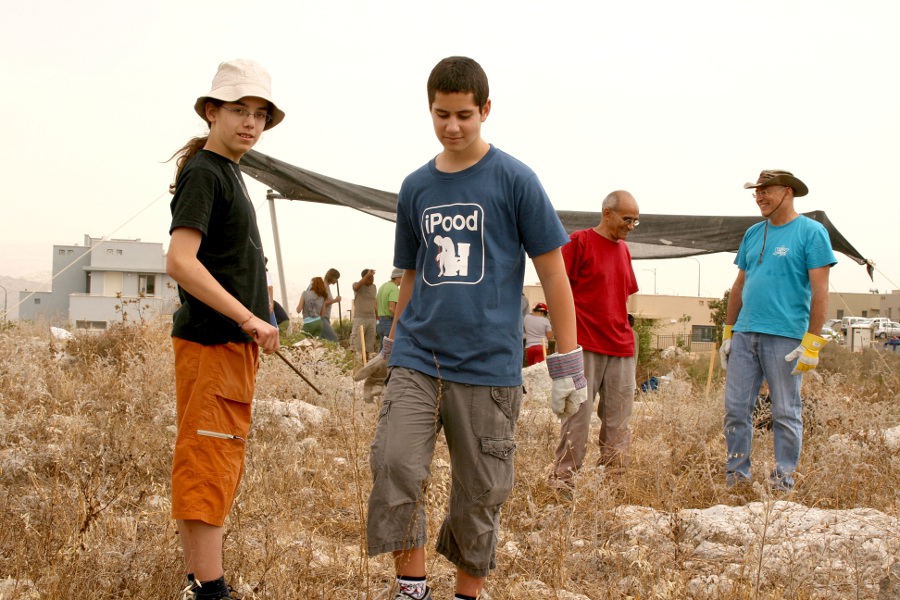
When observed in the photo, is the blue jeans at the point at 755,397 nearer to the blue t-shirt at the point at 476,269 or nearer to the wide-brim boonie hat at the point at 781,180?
the wide-brim boonie hat at the point at 781,180

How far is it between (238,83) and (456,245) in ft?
2.71

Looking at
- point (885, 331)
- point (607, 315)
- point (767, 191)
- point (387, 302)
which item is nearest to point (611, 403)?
point (607, 315)

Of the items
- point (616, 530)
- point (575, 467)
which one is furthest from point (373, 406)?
point (616, 530)

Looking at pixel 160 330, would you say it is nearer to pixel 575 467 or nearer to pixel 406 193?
pixel 575 467

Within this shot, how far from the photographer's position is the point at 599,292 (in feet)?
16.0

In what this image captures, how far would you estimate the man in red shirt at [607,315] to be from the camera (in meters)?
4.87

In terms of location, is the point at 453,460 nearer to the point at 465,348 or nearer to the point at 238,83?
the point at 465,348

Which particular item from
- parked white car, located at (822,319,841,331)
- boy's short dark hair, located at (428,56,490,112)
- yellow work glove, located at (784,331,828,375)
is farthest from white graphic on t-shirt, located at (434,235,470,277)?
parked white car, located at (822,319,841,331)

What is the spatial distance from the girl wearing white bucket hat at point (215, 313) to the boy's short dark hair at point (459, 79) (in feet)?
1.69

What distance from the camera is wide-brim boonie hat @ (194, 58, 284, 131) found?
2598 millimetres

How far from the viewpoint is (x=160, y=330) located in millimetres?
9055

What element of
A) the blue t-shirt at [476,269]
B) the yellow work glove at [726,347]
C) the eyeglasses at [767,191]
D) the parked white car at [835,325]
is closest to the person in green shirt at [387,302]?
the yellow work glove at [726,347]

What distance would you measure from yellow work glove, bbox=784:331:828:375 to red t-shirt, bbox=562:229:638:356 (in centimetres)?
88

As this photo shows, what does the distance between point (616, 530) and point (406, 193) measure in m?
1.68
